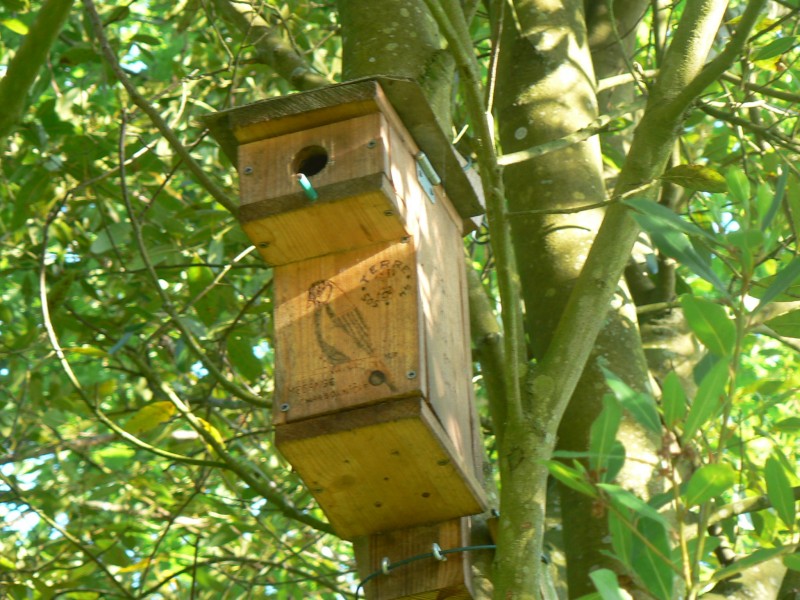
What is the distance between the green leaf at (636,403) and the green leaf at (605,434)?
5 cm

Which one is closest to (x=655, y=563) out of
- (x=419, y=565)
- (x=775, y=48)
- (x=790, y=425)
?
(x=790, y=425)

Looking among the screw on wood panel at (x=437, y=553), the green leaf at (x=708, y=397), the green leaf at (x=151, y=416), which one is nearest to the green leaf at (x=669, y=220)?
the green leaf at (x=708, y=397)

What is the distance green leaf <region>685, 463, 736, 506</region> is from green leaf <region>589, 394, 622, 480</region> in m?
0.12

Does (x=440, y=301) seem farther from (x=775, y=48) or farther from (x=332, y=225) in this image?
(x=775, y=48)

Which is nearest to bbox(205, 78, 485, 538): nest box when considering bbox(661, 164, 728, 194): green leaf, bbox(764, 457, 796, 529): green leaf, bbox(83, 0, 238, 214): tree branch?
bbox(83, 0, 238, 214): tree branch

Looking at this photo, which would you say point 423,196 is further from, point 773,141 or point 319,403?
point 773,141

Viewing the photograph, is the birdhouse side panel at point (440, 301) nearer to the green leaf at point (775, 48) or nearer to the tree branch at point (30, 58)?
the tree branch at point (30, 58)

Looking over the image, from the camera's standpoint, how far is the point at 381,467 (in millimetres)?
2240

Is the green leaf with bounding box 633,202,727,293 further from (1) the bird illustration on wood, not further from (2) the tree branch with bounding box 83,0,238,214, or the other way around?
(2) the tree branch with bounding box 83,0,238,214

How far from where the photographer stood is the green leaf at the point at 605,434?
1.43 m

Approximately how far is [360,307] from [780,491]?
986 millimetres

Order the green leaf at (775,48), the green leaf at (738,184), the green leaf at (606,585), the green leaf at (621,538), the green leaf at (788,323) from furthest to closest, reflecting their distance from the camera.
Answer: the green leaf at (775,48)
the green leaf at (788,323)
the green leaf at (738,184)
the green leaf at (621,538)
the green leaf at (606,585)

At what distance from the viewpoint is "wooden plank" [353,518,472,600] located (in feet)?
7.49

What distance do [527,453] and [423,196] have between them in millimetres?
696
